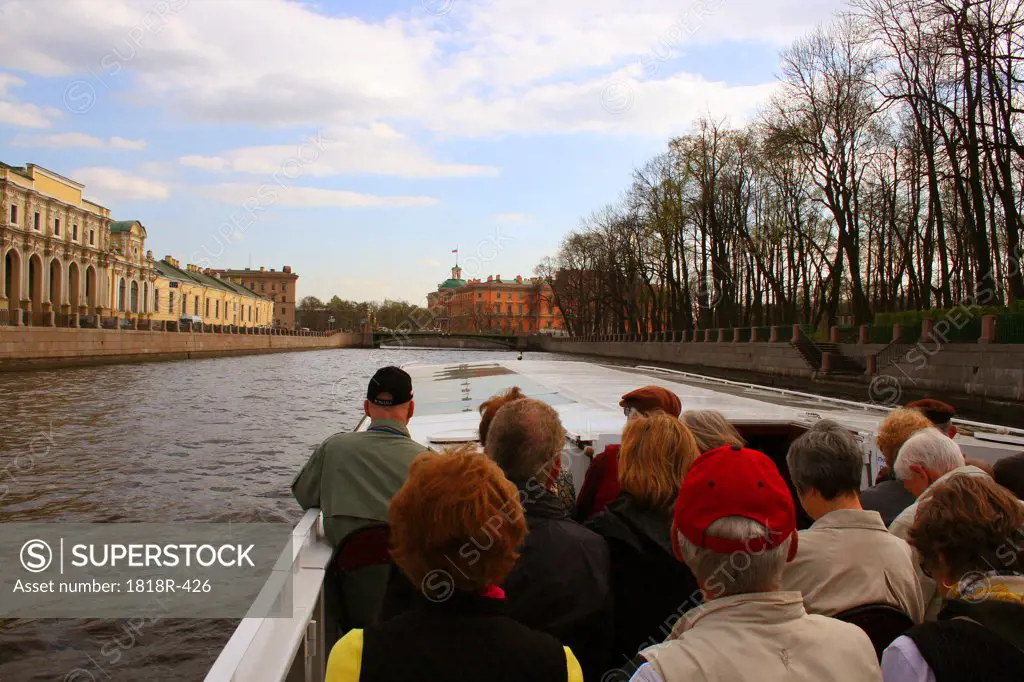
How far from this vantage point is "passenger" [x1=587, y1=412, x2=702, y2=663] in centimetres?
265

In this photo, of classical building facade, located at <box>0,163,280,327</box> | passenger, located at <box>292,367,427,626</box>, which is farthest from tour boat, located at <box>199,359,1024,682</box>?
classical building facade, located at <box>0,163,280,327</box>

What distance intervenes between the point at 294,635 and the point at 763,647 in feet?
5.35

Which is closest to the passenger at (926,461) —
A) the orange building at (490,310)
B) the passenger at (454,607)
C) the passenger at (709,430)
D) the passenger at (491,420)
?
the passenger at (709,430)

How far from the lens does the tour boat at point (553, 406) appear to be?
2605mm

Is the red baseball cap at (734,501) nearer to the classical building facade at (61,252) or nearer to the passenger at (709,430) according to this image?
the passenger at (709,430)

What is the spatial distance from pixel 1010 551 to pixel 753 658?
0.87 meters

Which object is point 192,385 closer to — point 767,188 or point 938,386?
point 938,386

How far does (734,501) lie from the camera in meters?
1.76

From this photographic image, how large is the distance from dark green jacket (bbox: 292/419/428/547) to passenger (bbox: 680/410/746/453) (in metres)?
1.19

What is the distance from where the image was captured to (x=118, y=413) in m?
19.3

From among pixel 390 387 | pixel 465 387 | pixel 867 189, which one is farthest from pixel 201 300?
pixel 390 387

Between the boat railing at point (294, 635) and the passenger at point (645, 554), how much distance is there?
3.47 ft

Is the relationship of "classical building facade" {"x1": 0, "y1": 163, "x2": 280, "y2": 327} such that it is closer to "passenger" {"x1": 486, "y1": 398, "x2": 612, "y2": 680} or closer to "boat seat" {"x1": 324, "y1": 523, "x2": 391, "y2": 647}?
"boat seat" {"x1": 324, "y1": 523, "x2": 391, "y2": 647}

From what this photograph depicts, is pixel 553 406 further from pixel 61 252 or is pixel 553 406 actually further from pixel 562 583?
pixel 61 252
